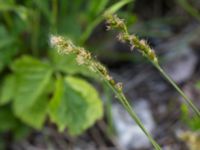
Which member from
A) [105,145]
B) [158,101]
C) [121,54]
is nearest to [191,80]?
[158,101]

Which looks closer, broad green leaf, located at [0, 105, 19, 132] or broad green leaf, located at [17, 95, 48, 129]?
broad green leaf, located at [17, 95, 48, 129]

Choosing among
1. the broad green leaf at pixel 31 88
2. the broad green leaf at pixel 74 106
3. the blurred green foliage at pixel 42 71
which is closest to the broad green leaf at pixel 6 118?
the blurred green foliage at pixel 42 71

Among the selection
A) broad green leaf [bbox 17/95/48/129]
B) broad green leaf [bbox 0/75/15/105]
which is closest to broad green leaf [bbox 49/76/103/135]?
broad green leaf [bbox 17/95/48/129]

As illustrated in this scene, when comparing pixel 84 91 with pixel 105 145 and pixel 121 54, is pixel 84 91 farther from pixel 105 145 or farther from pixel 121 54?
pixel 121 54

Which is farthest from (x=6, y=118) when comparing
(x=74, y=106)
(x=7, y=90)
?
(x=74, y=106)

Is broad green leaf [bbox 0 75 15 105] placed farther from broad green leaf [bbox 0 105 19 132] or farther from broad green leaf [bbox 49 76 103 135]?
broad green leaf [bbox 49 76 103 135]

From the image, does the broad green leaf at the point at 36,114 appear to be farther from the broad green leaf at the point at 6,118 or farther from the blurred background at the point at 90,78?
the broad green leaf at the point at 6,118

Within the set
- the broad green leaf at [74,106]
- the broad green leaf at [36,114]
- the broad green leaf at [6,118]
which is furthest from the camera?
the broad green leaf at [6,118]
